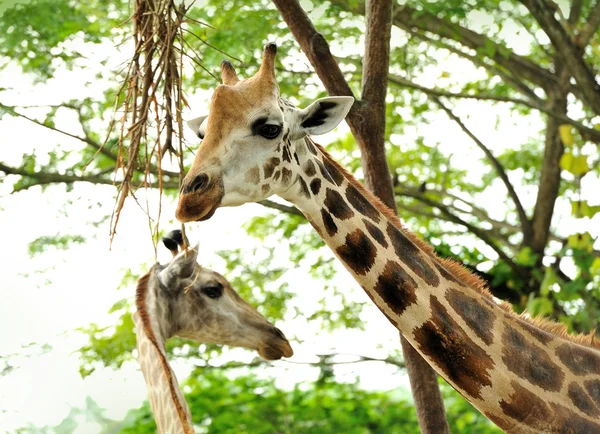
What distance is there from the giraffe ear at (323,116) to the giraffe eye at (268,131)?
3.7 inches

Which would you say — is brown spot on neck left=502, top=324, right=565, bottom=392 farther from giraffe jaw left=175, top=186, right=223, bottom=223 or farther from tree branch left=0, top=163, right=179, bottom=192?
tree branch left=0, top=163, right=179, bottom=192

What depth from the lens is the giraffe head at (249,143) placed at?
1948 millimetres

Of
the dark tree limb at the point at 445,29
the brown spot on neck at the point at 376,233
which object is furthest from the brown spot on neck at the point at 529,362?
the dark tree limb at the point at 445,29

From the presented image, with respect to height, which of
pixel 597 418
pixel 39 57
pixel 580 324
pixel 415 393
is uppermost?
pixel 39 57

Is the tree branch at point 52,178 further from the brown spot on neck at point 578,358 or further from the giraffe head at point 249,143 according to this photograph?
the brown spot on neck at point 578,358

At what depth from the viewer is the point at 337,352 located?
19.1 ft

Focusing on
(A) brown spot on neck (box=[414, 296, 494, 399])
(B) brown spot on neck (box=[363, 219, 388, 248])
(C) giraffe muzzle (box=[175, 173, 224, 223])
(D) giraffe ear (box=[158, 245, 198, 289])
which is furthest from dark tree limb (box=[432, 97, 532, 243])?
(C) giraffe muzzle (box=[175, 173, 224, 223])

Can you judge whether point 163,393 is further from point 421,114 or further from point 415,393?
point 421,114

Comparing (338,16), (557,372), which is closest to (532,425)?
(557,372)

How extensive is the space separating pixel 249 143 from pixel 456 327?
660 mm

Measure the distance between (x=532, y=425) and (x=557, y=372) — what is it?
0.49 ft

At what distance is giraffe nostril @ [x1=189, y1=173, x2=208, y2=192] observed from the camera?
193cm

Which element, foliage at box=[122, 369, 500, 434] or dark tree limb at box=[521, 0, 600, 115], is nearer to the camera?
dark tree limb at box=[521, 0, 600, 115]

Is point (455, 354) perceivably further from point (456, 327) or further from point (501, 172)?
point (501, 172)
